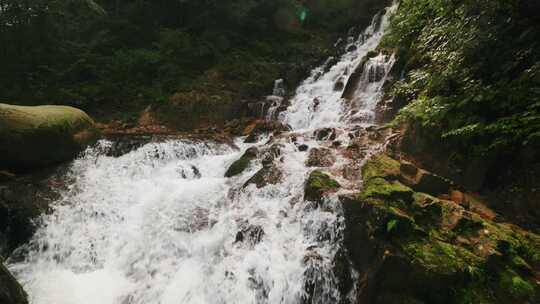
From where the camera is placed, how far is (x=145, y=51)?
47.6 ft

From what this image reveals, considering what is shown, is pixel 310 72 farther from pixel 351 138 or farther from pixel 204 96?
pixel 351 138

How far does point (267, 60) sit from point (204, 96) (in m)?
5.20

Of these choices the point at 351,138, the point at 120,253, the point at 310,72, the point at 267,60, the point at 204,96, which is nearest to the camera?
the point at 120,253

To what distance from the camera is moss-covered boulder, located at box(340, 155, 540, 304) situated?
345cm

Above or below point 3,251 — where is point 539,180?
above

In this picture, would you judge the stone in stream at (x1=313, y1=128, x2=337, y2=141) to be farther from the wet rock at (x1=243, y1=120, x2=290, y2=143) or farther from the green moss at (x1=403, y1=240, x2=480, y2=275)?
the green moss at (x1=403, y1=240, x2=480, y2=275)

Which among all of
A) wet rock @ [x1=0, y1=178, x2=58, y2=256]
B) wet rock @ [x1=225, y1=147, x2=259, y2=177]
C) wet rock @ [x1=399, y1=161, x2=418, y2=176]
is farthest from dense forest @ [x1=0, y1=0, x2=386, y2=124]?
wet rock @ [x1=399, y1=161, x2=418, y2=176]

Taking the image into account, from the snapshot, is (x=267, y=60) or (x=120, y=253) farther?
(x=267, y=60)

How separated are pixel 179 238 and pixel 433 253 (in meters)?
4.41

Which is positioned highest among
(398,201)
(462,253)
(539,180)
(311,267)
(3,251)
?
(539,180)

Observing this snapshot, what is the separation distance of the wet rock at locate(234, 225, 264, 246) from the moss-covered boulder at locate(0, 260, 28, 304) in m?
3.09

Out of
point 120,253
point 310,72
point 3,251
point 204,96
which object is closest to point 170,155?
point 120,253

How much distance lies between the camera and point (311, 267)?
4.47 meters

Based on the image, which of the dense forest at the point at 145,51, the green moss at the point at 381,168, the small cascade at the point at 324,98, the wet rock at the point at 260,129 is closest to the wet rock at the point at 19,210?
the wet rock at the point at 260,129
